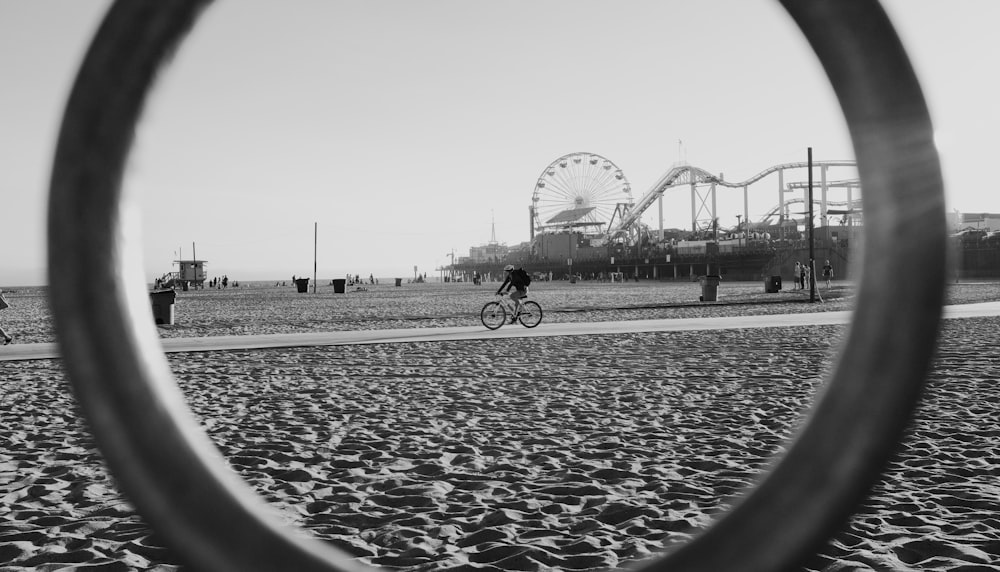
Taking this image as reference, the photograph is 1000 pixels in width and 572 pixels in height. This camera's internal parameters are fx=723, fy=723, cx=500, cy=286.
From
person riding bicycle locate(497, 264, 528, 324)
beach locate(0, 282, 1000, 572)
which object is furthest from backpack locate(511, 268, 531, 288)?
beach locate(0, 282, 1000, 572)

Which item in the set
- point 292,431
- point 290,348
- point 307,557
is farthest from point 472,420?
point 290,348

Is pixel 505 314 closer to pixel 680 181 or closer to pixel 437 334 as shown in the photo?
pixel 437 334

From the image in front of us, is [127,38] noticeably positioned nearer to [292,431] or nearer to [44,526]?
[44,526]

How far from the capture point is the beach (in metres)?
3.36

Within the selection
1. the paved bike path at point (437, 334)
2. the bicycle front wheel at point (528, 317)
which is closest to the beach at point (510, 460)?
the paved bike path at point (437, 334)

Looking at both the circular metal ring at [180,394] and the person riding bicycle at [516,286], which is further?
the person riding bicycle at [516,286]

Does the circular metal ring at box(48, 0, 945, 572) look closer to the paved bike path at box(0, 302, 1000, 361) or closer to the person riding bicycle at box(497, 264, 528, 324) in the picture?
the paved bike path at box(0, 302, 1000, 361)

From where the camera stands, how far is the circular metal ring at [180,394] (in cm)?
73

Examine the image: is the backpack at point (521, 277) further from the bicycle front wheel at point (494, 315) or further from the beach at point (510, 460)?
the beach at point (510, 460)

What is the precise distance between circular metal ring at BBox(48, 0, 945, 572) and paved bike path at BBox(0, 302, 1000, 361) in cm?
1224

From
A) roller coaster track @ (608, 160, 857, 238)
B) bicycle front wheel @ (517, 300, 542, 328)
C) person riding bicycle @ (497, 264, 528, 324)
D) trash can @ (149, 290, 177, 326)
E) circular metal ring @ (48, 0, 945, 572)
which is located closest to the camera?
circular metal ring @ (48, 0, 945, 572)

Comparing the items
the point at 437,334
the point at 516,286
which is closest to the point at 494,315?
the point at 516,286

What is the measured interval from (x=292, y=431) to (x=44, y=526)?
2.38 metres

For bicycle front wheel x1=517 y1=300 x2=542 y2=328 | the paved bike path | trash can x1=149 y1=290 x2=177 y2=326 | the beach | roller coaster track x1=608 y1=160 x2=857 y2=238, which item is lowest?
the beach
